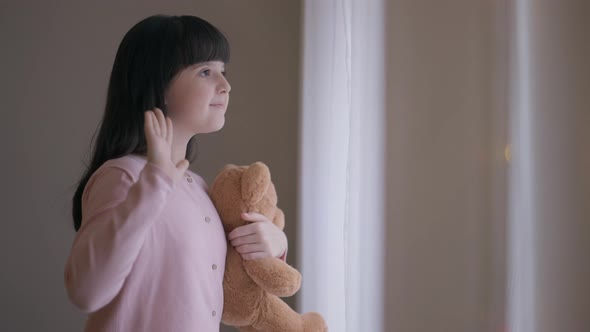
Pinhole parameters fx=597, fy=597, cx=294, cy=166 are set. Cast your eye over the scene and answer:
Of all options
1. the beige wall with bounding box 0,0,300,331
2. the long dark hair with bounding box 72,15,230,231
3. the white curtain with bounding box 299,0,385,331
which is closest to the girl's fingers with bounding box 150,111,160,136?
the long dark hair with bounding box 72,15,230,231

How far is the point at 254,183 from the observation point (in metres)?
0.97

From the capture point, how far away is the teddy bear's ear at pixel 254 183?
967 millimetres

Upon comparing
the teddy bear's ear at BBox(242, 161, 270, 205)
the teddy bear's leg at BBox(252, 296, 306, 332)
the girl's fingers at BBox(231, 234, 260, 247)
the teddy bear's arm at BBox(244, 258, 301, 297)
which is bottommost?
the teddy bear's leg at BBox(252, 296, 306, 332)

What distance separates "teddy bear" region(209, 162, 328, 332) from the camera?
0.95 metres

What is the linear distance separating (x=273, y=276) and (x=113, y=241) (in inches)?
11.0

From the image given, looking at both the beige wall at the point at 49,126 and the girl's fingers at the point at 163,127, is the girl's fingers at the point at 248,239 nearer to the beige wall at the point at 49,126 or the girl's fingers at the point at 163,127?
the girl's fingers at the point at 163,127

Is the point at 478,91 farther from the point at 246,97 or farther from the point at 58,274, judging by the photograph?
the point at 58,274

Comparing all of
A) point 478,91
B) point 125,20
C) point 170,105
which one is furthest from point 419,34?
point 125,20

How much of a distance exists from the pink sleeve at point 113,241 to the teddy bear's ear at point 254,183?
0.22m

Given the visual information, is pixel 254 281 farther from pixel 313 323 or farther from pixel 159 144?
pixel 159 144

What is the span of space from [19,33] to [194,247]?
1.50m

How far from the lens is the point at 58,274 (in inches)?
79.4

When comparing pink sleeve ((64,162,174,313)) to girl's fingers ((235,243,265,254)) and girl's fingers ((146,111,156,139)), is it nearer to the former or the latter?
girl's fingers ((146,111,156,139))

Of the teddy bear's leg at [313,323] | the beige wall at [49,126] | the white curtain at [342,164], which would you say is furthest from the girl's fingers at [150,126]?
the beige wall at [49,126]
